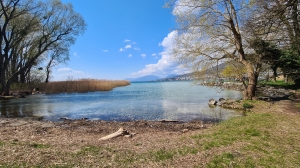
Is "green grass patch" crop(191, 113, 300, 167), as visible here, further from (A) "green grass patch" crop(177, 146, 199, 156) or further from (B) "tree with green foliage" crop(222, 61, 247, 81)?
(B) "tree with green foliage" crop(222, 61, 247, 81)

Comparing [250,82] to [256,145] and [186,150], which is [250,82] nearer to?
[256,145]

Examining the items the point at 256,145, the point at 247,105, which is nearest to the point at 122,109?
the point at 247,105

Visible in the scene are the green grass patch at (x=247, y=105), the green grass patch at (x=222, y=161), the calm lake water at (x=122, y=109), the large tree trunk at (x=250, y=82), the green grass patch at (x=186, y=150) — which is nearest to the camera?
the green grass patch at (x=222, y=161)

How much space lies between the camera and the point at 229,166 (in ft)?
12.8

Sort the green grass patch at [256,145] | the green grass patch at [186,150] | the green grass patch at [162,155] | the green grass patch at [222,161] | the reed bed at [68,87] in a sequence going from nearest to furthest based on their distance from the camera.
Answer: the green grass patch at [222,161]
the green grass patch at [256,145]
the green grass patch at [162,155]
the green grass patch at [186,150]
the reed bed at [68,87]

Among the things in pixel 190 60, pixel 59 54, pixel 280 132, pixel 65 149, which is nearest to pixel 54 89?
pixel 59 54

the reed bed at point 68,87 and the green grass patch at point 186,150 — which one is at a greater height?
the reed bed at point 68,87

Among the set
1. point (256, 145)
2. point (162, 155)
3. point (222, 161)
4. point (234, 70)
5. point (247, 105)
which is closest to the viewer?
point (222, 161)

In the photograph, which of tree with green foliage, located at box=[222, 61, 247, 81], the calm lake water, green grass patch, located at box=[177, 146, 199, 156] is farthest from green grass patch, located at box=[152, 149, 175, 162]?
tree with green foliage, located at box=[222, 61, 247, 81]

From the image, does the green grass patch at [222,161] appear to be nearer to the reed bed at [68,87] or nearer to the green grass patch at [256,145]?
the green grass patch at [256,145]

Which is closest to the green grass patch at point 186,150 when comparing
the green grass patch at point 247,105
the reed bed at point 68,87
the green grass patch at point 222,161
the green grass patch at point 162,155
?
the green grass patch at point 162,155

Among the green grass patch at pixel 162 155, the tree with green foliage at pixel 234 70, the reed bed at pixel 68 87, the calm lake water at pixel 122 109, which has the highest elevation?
the tree with green foliage at pixel 234 70

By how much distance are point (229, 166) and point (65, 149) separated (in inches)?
154

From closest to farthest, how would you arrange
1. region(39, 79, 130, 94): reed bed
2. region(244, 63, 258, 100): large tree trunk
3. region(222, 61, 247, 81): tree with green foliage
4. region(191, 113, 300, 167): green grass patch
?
region(191, 113, 300, 167): green grass patch < region(244, 63, 258, 100): large tree trunk < region(222, 61, 247, 81): tree with green foliage < region(39, 79, 130, 94): reed bed
